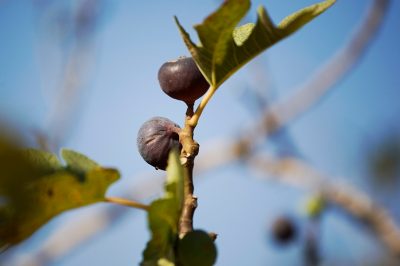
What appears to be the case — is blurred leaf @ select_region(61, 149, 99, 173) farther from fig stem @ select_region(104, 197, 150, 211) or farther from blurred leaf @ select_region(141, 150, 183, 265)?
blurred leaf @ select_region(141, 150, 183, 265)

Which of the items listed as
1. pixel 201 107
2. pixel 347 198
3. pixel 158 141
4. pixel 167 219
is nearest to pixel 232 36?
pixel 201 107

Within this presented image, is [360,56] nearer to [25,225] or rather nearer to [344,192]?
[344,192]

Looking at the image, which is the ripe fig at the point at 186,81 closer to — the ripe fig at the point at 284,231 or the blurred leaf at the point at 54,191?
the blurred leaf at the point at 54,191

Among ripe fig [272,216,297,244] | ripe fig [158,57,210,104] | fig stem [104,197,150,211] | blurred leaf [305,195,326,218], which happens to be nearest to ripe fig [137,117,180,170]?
ripe fig [158,57,210,104]

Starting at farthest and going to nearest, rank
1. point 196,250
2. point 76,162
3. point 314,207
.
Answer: point 314,207 < point 76,162 < point 196,250

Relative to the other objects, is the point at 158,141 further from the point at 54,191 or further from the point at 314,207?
the point at 314,207

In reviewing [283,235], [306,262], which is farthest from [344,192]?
[306,262]

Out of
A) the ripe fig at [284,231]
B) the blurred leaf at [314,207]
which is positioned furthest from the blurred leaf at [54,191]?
the ripe fig at [284,231]
